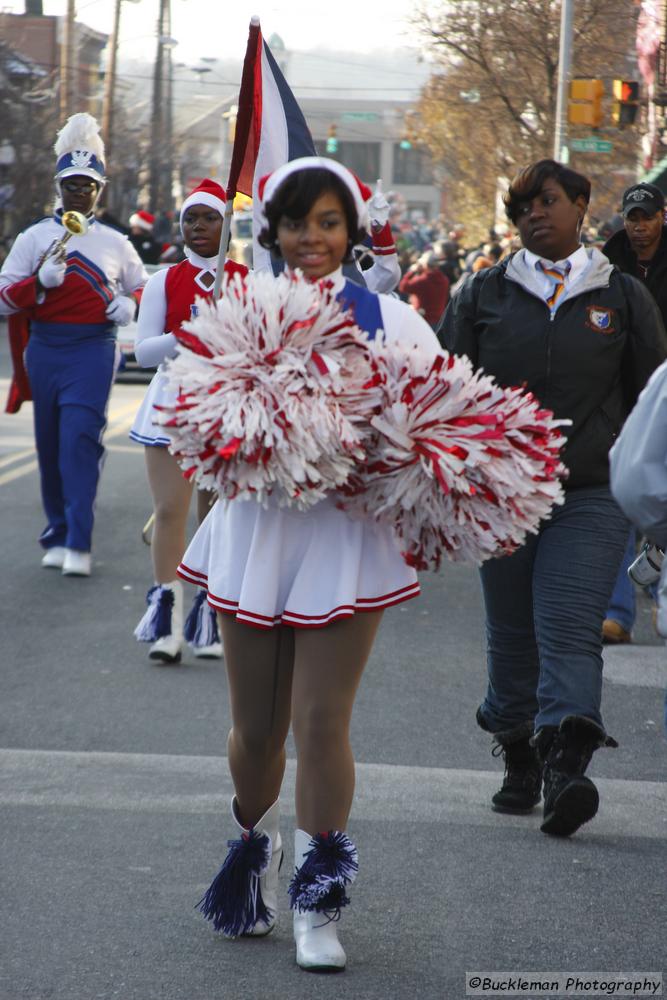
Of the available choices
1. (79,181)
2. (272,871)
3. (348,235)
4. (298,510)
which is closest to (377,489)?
(298,510)

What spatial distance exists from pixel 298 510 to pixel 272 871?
0.97 m

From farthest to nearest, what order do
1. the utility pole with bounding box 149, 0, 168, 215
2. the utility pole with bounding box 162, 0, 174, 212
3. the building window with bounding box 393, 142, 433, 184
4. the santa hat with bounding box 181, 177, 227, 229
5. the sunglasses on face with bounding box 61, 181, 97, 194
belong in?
the building window with bounding box 393, 142, 433, 184, the utility pole with bounding box 162, 0, 174, 212, the utility pole with bounding box 149, 0, 168, 215, the sunglasses on face with bounding box 61, 181, 97, 194, the santa hat with bounding box 181, 177, 227, 229

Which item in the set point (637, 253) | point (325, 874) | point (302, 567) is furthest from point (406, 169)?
point (325, 874)

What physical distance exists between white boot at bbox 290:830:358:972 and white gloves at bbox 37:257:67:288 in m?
5.70

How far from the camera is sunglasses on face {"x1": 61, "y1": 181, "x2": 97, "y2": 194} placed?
8.93m

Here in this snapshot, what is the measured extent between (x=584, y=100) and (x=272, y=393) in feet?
64.2

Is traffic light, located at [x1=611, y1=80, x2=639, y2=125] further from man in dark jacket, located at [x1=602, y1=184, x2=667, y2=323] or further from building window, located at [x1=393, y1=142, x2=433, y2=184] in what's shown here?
building window, located at [x1=393, y1=142, x2=433, y2=184]

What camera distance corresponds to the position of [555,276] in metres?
5.07

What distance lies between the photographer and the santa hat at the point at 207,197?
23.2ft

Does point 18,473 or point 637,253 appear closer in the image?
point 637,253

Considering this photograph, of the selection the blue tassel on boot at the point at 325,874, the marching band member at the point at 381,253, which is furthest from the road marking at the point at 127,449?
the blue tassel on boot at the point at 325,874

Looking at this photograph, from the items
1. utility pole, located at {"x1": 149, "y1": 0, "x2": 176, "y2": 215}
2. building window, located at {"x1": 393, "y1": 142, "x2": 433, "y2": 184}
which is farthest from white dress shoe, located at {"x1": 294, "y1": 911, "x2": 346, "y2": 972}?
building window, located at {"x1": 393, "y1": 142, "x2": 433, "y2": 184}

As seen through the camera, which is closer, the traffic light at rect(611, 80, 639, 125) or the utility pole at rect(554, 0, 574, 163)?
the traffic light at rect(611, 80, 639, 125)

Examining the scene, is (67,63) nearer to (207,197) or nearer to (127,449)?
(127,449)
